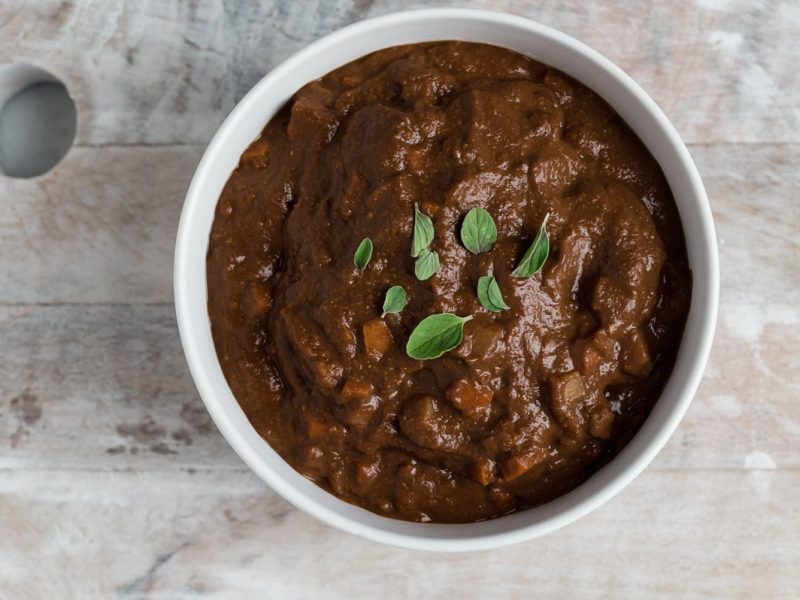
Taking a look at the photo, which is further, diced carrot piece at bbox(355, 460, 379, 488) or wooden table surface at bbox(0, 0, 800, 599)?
wooden table surface at bbox(0, 0, 800, 599)

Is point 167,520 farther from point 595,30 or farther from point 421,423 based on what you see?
point 595,30

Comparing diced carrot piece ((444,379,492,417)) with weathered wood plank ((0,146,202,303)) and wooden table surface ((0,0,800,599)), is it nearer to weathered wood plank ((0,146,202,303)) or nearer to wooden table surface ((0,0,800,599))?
wooden table surface ((0,0,800,599))

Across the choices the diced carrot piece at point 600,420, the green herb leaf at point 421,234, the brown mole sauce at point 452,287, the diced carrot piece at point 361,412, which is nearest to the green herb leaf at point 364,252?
the brown mole sauce at point 452,287

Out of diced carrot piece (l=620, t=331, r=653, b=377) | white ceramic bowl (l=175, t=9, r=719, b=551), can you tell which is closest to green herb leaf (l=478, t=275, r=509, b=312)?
diced carrot piece (l=620, t=331, r=653, b=377)

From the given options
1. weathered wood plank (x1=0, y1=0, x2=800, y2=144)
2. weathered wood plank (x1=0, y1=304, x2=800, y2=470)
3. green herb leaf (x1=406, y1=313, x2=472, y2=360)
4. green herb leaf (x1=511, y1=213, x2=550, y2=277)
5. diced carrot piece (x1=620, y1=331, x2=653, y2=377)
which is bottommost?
weathered wood plank (x1=0, y1=304, x2=800, y2=470)

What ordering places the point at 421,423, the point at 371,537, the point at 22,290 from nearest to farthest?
the point at 421,423 → the point at 371,537 → the point at 22,290

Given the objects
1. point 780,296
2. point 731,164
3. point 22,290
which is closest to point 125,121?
point 22,290
